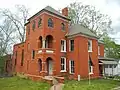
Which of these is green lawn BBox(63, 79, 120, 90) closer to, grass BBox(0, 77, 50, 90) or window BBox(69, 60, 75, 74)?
grass BBox(0, 77, 50, 90)

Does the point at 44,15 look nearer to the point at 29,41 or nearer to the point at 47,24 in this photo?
the point at 47,24

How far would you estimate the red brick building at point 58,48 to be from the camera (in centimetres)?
2994

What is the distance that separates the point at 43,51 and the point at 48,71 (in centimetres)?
410

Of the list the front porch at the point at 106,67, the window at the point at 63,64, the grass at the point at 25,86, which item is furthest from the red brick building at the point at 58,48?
the grass at the point at 25,86

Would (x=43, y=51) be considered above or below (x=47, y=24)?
below

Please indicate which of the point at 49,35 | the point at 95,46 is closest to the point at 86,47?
the point at 95,46

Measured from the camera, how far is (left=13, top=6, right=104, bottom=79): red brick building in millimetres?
29938

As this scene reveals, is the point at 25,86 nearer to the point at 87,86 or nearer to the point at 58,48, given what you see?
the point at 87,86

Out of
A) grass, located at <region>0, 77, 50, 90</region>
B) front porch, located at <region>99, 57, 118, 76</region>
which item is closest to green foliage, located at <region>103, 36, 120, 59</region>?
front porch, located at <region>99, 57, 118, 76</region>

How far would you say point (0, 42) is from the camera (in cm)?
5272

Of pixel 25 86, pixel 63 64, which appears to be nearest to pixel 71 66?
pixel 63 64

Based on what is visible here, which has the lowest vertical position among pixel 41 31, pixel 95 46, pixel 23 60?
pixel 23 60

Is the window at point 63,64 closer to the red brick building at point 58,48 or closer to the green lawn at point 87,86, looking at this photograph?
the red brick building at point 58,48

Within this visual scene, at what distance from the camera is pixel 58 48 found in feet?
103
